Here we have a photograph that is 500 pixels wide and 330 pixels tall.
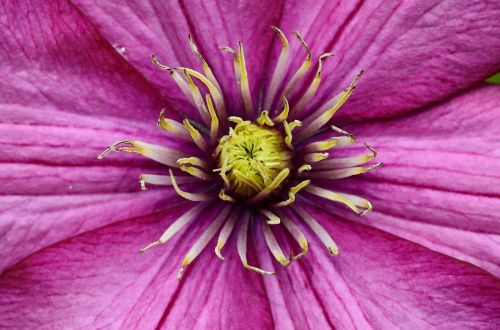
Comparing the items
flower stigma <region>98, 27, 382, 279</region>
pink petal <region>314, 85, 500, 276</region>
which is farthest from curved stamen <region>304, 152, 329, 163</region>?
pink petal <region>314, 85, 500, 276</region>

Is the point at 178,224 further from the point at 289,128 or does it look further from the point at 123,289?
the point at 289,128

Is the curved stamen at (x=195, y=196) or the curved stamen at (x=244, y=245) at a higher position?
the curved stamen at (x=195, y=196)

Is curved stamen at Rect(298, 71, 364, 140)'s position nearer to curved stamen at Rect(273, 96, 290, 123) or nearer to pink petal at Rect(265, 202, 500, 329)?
curved stamen at Rect(273, 96, 290, 123)

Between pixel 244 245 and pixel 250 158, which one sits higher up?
pixel 250 158

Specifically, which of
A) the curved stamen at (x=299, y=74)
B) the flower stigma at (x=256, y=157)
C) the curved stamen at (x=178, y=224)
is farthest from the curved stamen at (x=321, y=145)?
the curved stamen at (x=178, y=224)

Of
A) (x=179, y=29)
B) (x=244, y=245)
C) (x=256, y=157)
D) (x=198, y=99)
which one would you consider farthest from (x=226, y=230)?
(x=179, y=29)

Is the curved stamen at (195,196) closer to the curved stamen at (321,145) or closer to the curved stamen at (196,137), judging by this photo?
the curved stamen at (196,137)

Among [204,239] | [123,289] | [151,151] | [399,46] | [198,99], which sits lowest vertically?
[123,289]

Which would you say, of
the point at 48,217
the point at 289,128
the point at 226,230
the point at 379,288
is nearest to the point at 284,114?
the point at 289,128
